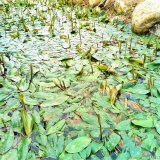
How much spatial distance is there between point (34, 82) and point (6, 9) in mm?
3824

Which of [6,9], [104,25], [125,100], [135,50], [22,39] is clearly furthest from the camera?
[6,9]

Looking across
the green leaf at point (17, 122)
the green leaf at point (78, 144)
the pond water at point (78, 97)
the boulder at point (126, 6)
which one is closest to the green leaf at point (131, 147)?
the pond water at point (78, 97)

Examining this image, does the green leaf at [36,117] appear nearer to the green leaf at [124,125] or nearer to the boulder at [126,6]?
the green leaf at [124,125]

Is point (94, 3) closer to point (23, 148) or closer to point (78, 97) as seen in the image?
point (78, 97)

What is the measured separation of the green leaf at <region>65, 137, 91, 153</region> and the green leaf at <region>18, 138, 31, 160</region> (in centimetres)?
28

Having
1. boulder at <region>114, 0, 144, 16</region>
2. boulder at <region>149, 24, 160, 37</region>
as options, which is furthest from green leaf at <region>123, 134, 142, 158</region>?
boulder at <region>114, 0, 144, 16</region>

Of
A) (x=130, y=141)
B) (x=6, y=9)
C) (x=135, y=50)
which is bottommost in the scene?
(x=130, y=141)

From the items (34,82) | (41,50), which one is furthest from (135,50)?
(34,82)

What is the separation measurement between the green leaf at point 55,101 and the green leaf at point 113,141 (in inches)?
23.9

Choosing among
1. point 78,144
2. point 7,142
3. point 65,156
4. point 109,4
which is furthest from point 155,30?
point 7,142

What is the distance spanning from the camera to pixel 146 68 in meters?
2.89

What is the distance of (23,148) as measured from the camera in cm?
172

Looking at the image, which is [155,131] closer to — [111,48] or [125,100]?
[125,100]

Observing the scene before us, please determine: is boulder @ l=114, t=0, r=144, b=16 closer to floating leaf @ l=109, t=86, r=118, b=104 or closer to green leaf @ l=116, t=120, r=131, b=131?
floating leaf @ l=109, t=86, r=118, b=104
